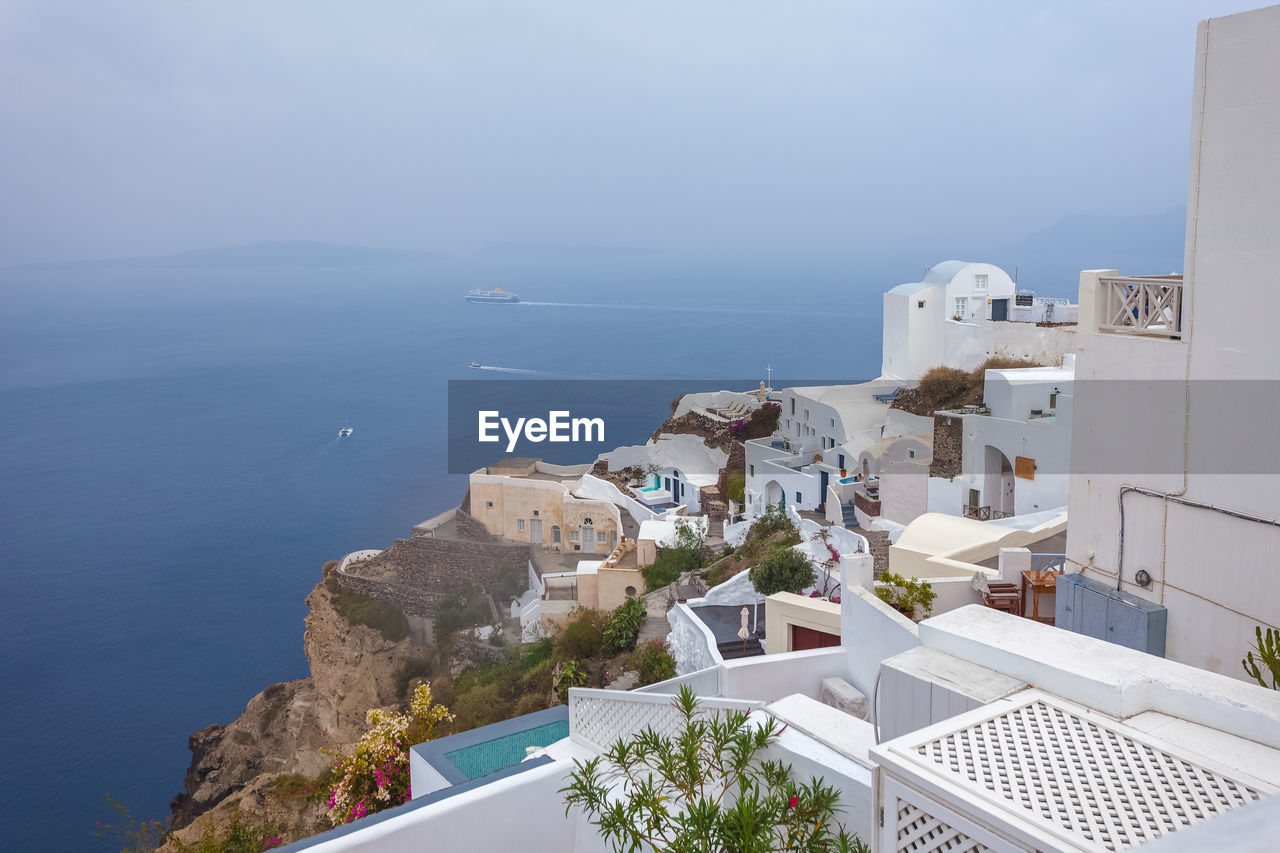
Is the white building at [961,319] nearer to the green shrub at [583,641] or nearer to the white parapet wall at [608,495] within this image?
the white parapet wall at [608,495]

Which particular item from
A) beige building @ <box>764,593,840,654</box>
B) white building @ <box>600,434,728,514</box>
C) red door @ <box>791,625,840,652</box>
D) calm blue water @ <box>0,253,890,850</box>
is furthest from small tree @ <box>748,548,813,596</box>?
calm blue water @ <box>0,253,890,850</box>

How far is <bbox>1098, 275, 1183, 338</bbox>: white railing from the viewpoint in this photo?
4.74 meters

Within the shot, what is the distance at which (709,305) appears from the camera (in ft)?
366

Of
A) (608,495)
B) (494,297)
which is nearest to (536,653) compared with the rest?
(608,495)

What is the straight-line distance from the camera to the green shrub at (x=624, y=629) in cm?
1343

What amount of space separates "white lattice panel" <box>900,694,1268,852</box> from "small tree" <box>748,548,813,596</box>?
8471 mm

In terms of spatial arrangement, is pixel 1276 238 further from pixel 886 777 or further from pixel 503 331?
pixel 503 331

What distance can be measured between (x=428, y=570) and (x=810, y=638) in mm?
17823

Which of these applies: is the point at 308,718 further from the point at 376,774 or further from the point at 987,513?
the point at 376,774

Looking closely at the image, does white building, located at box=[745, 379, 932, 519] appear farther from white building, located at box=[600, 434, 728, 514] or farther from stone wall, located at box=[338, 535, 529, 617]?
stone wall, located at box=[338, 535, 529, 617]

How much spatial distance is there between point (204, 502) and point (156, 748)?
22598mm

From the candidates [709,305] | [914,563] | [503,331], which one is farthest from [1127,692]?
[709,305]

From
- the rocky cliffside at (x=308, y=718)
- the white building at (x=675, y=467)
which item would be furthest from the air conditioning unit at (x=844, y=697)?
the white building at (x=675, y=467)

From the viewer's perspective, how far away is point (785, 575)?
35.8 feet
